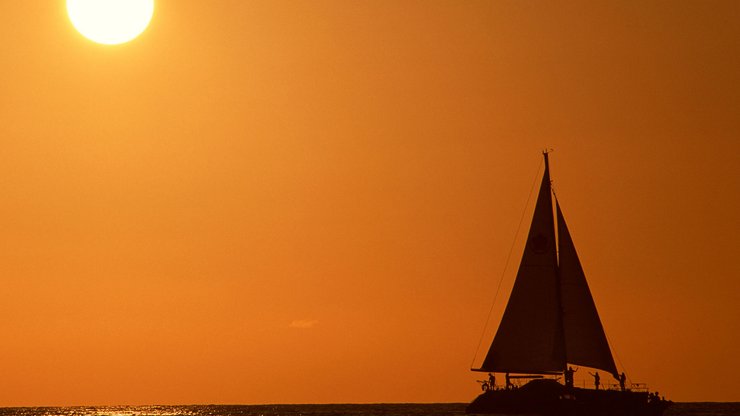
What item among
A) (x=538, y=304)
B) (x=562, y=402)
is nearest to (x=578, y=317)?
(x=538, y=304)

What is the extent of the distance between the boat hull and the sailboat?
0.06m

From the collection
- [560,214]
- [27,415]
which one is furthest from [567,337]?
[27,415]

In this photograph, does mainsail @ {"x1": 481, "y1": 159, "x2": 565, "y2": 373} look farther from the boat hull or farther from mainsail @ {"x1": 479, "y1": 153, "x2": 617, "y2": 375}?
the boat hull

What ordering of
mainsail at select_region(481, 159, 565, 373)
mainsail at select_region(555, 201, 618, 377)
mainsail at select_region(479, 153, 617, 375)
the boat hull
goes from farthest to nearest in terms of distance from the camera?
mainsail at select_region(481, 159, 565, 373), mainsail at select_region(479, 153, 617, 375), mainsail at select_region(555, 201, 618, 377), the boat hull

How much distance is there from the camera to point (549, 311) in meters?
79.8

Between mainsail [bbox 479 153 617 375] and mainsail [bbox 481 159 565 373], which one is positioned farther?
mainsail [bbox 481 159 565 373]

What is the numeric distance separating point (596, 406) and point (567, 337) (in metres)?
5.48

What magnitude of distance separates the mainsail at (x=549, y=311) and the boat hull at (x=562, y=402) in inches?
60.0

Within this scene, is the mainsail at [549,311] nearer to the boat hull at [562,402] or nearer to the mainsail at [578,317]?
the mainsail at [578,317]

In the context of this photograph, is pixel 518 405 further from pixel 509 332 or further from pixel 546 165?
pixel 546 165

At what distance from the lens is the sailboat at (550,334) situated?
3049 inches

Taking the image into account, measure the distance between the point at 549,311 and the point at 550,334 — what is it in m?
1.44

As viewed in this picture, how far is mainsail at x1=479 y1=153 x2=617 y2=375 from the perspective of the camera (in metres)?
78.2

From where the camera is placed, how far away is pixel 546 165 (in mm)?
80625
